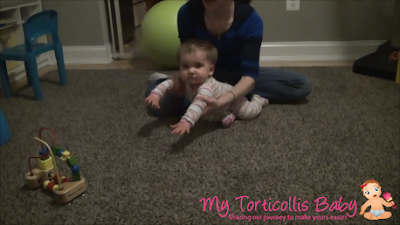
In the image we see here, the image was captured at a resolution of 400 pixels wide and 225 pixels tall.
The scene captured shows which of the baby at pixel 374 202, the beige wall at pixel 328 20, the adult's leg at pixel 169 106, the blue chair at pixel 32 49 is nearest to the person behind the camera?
the baby at pixel 374 202

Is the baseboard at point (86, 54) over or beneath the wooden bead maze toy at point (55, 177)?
beneath

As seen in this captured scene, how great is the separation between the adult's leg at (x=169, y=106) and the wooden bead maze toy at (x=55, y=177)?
46 centimetres

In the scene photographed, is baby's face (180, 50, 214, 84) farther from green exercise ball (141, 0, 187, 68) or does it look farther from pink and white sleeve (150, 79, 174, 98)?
green exercise ball (141, 0, 187, 68)

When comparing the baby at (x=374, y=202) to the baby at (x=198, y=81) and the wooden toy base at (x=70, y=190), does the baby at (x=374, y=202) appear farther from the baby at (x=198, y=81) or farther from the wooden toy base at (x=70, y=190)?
the wooden toy base at (x=70, y=190)

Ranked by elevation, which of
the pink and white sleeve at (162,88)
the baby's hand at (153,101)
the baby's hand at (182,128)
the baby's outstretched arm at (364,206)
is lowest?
the baby's outstretched arm at (364,206)

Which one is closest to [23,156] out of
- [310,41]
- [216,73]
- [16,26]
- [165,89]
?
[165,89]

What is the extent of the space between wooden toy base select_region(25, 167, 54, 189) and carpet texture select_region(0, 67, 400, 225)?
0.02 m

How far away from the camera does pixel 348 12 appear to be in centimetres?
212

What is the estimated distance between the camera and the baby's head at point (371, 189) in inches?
33.9

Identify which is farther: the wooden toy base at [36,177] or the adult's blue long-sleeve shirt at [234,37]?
the adult's blue long-sleeve shirt at [234,37]

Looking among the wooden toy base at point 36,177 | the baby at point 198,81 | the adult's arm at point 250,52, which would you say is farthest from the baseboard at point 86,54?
the wooden toy base at point 36,177

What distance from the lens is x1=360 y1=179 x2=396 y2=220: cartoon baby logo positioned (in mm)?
800

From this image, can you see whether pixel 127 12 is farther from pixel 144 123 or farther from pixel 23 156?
pixel 23 156

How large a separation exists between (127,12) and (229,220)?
2254 mm
